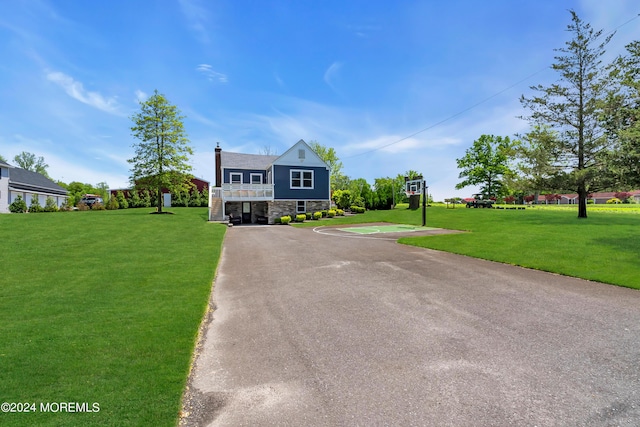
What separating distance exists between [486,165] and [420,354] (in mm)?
57069

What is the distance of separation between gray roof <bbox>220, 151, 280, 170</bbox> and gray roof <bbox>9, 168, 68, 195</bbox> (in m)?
24.7

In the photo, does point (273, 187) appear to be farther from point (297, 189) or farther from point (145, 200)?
point (145, 200)

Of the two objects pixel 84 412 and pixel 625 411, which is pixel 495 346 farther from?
pixel 84 412

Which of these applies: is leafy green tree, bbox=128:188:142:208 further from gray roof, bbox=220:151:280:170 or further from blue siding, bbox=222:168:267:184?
blue siding, bbox=222:168:267:184

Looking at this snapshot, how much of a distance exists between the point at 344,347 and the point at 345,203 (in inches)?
1393

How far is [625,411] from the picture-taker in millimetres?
2914

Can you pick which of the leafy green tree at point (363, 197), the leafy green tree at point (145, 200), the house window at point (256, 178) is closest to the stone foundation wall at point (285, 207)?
the house window at point (256, 178)

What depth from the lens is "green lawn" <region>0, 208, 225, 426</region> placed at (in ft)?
10.5

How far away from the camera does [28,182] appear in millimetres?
39688

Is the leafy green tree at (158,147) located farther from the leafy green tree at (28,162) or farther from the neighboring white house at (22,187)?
the leafy green tree at (28,162)

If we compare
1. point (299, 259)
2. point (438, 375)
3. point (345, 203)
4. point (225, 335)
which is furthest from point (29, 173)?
point (438, 375)

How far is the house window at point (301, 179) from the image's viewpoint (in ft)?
107

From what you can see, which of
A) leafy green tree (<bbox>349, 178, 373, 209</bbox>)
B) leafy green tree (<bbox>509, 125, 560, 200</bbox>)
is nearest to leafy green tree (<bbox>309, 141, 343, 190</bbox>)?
leafy green tree (<bbox>349, 178, 373, 209</bbox>)

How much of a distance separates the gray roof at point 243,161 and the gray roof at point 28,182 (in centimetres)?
2470
